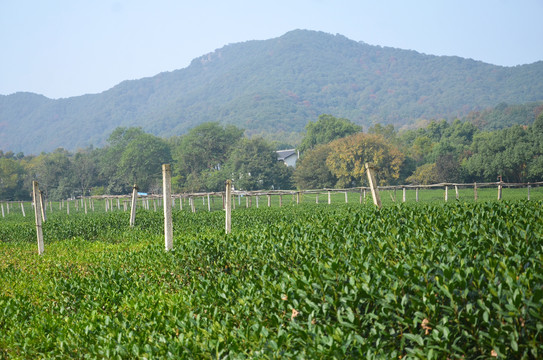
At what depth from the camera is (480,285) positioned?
12.9 ft

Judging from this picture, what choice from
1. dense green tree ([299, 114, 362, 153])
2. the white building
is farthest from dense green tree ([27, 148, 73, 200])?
dense green tree ([299, 114, 362, 153])

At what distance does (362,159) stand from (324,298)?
5260 centimetres

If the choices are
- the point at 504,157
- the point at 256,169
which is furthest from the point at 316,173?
the point at 504,157

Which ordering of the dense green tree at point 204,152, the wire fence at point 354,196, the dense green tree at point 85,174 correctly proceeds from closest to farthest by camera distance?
the wire fence at point 354,196 < the dense green tree at point 204,152 < the dense green tree at point 85,174

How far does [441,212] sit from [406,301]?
4.74 metres

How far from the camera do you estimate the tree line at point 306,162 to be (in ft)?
164

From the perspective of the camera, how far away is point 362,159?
56062 mm

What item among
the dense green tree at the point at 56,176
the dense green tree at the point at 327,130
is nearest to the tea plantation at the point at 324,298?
the dense green tree at the point at 327,130

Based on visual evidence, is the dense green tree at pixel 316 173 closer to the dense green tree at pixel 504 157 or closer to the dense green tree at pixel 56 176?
the dense green tree at pixel 504 157

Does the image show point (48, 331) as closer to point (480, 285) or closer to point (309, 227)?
point (309, 227)

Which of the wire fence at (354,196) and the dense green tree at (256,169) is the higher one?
the dense green tree at (256,169)

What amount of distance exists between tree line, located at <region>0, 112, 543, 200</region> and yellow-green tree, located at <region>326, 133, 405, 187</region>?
12cm

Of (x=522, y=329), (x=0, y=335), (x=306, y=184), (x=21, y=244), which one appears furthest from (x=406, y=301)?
(x=306, y=184)

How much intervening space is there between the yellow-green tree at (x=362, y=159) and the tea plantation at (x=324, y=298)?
155 feet
